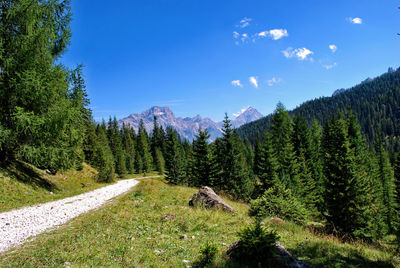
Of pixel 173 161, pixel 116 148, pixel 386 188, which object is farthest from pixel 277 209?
pixel 116 148

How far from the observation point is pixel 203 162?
32594 mm

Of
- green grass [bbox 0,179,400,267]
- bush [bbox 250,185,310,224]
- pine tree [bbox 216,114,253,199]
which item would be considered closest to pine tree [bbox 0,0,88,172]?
green grass [bbox 0,179,400,267]

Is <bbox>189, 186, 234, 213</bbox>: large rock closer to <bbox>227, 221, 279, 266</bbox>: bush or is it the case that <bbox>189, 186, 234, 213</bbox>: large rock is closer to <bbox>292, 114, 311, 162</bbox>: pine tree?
<bbox>227, 221, 279, 266</bbox>: bush

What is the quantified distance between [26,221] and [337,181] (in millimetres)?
27783

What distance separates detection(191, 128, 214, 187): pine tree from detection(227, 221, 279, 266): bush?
2720 centimetres

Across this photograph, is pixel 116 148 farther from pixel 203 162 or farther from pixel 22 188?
pixel 22 188

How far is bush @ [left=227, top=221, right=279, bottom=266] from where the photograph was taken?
480cm

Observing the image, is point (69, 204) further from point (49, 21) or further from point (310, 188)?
point (310, 188)

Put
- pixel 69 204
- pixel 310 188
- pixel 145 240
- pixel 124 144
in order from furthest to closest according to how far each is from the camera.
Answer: pixel 124 144 < pixel 310 188 < pixel 69 204 < pixel 145 240

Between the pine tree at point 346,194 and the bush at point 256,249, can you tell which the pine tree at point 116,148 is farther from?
the bush at point 256,249

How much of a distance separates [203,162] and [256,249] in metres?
27.8

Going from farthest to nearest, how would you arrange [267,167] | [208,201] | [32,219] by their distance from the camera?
[267,167], [208,201], [32,219]

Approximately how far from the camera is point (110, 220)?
862cm

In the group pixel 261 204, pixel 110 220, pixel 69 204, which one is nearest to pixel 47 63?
pixel 69 204
